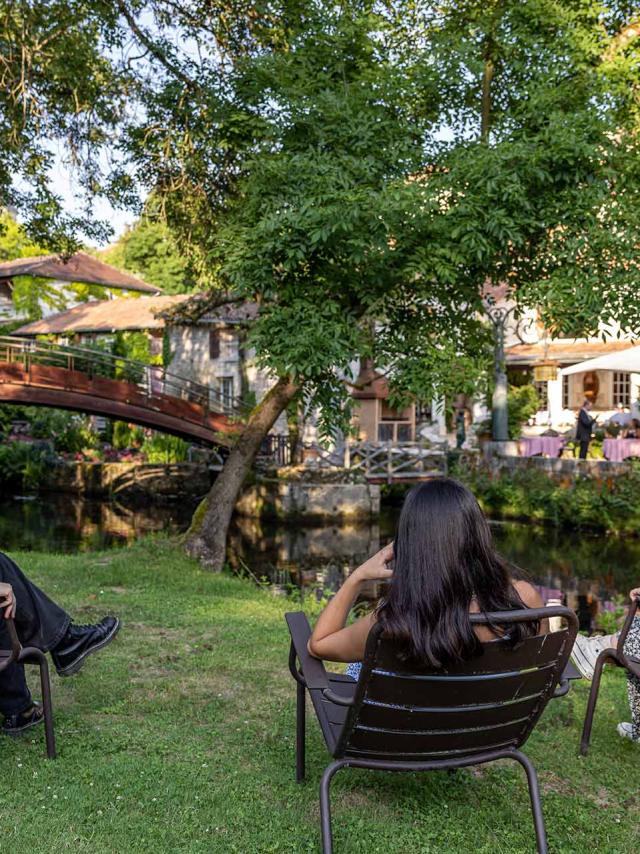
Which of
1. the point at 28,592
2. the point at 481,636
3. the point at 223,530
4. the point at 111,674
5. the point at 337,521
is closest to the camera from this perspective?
the point at 481,636

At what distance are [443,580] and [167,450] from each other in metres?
26.2

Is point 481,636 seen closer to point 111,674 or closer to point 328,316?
point 111,674

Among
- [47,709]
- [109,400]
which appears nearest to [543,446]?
[109,400]

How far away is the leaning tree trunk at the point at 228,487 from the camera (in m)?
11.2

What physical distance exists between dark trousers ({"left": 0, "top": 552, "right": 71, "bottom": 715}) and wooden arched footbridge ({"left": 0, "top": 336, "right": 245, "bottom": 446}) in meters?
14.7

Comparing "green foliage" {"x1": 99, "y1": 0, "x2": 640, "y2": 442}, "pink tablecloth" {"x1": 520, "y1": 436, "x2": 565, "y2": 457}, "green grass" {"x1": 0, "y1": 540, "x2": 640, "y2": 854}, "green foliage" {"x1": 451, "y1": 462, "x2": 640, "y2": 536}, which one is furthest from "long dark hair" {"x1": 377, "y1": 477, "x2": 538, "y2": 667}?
"pink tablecloth" {"x1": 520, "y1": 436, "x2": 565, "y2": 457}

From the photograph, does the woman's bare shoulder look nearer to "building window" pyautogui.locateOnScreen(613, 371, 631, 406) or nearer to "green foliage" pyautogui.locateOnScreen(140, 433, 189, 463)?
"green foliage" pyautogui.locateOnScreen(140, 433, 189, 463)

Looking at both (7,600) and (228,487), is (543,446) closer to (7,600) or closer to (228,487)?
(228,487)

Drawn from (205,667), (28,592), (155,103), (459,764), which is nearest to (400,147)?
(155,103)

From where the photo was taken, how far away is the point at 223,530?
11469 mm

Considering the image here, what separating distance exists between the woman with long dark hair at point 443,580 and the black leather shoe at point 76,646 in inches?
67.2

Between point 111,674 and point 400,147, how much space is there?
231 inches

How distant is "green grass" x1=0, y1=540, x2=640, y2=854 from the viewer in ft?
8.84

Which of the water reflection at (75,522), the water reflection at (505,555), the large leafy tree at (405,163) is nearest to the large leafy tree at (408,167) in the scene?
the large leafy tree at (405,163)
